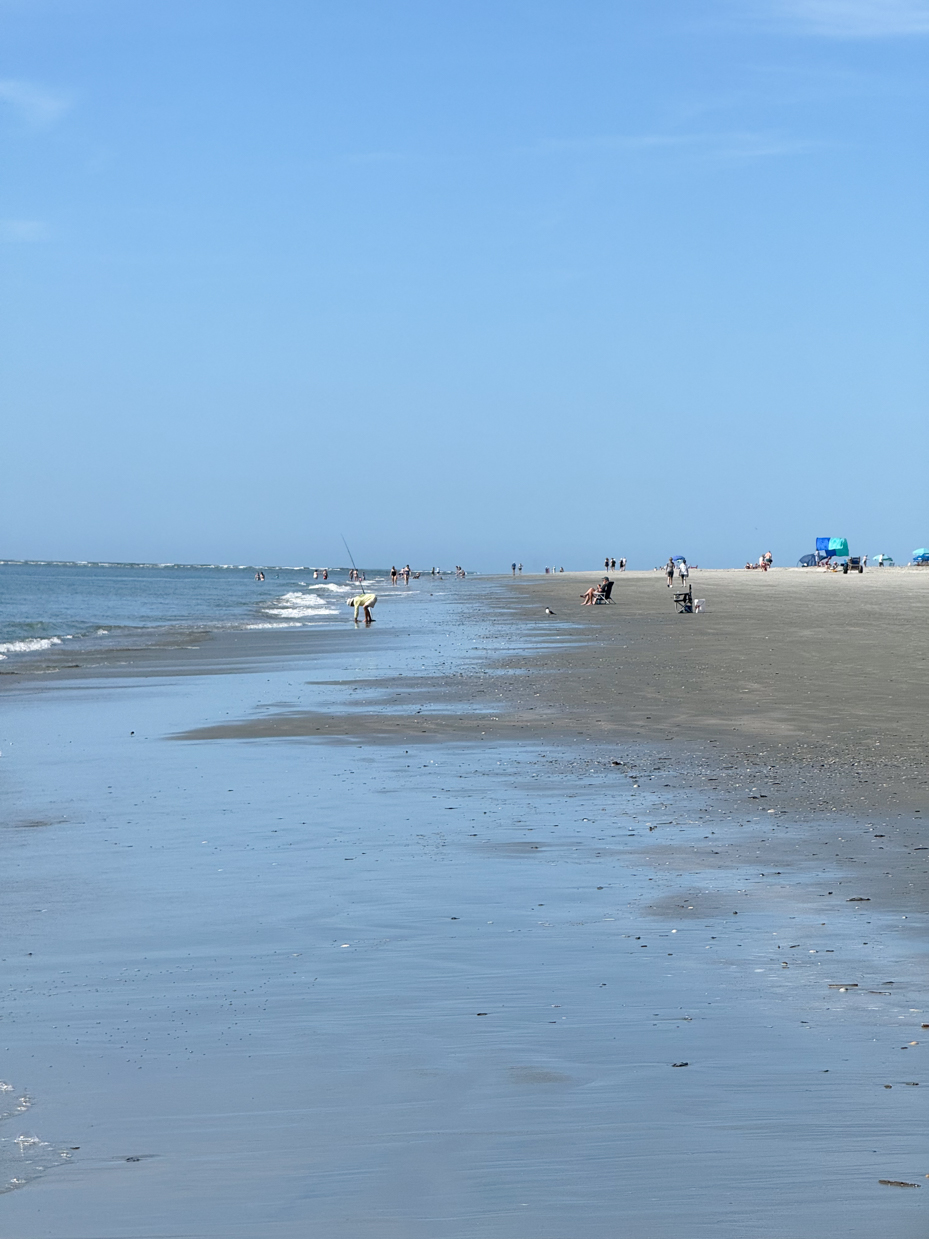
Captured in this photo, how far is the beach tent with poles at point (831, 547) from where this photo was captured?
122 m

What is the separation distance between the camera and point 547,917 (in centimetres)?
736

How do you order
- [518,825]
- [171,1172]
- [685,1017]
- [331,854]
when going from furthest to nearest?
[518,825]
[331,854]
[685,1017]
[171,1172]

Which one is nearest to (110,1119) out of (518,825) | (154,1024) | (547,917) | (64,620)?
(154,1024)

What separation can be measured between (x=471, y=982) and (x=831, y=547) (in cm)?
12123

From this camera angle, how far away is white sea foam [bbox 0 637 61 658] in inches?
1340

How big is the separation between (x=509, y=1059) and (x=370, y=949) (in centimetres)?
168

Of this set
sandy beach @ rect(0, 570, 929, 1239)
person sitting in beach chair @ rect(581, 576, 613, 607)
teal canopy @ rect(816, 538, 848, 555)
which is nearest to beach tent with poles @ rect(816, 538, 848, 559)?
teal canopy @ rect(816, 538, 848, 555)

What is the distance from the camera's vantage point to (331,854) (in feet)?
29.7

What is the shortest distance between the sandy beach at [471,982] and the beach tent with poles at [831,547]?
364ft

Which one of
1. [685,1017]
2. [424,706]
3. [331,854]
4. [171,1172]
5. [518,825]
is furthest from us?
[424,706]

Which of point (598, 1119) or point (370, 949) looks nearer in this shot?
point (598, 1119)

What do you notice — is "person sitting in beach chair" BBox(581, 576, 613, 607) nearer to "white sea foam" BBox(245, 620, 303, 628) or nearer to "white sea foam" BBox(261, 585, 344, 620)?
"white sea foam" BBox(261, 585, 344, 620)

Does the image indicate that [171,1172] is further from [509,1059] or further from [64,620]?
[64,620]

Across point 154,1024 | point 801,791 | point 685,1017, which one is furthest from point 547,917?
point 801,791
